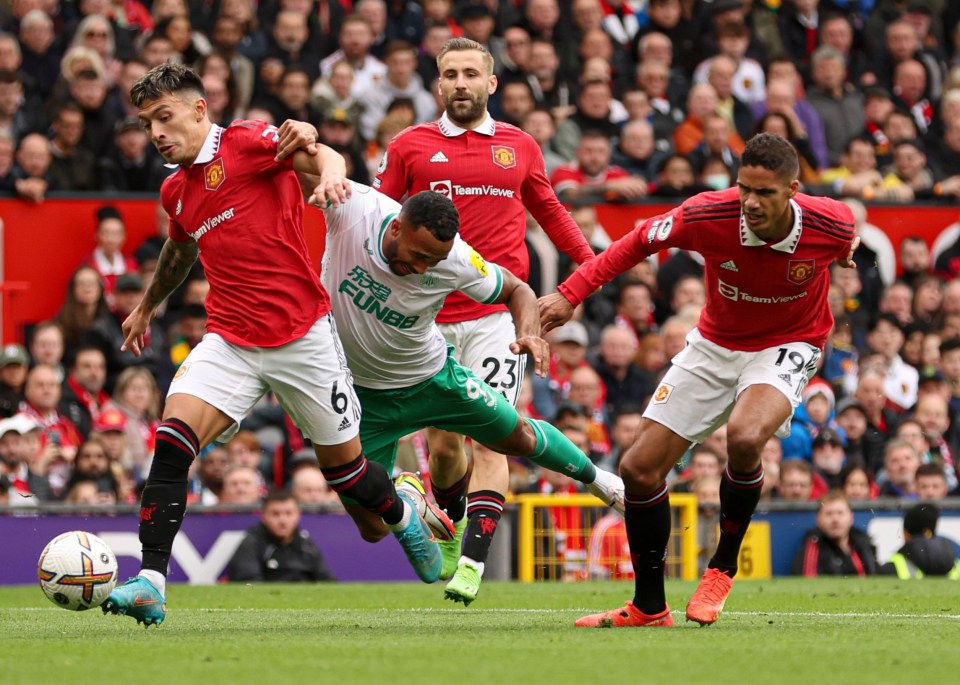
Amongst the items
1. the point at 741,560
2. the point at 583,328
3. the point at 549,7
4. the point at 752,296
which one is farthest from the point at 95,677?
the point at 549,7

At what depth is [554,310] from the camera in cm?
900

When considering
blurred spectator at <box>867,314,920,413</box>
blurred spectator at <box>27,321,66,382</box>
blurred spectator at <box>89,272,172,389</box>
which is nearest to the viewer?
blurred spectator at <box>27,321,66,382</box>

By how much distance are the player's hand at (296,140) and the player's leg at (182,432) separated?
1.00 meters

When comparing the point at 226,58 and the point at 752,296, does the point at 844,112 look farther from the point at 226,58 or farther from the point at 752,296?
the point at 752,296

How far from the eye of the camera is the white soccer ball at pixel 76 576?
8.57 m

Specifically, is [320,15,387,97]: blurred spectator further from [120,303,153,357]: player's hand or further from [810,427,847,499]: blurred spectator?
[120,303,153,357]: player's hand

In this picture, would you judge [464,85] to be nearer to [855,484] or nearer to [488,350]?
[488,350]

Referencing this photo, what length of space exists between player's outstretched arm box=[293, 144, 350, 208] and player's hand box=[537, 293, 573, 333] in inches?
46.1

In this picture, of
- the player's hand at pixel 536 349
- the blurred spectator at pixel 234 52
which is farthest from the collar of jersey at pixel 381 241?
the blurred spectator at pixel 234 52

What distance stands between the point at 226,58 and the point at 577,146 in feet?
12.2

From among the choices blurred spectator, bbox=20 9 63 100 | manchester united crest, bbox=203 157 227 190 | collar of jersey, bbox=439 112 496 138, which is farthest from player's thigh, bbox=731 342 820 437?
blurred spectator, bbox=20 9 63 100

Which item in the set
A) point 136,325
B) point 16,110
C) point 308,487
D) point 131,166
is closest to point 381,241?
point 136,325

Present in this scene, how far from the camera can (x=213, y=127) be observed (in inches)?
356

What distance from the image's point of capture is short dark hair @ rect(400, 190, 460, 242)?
8.70 meters
